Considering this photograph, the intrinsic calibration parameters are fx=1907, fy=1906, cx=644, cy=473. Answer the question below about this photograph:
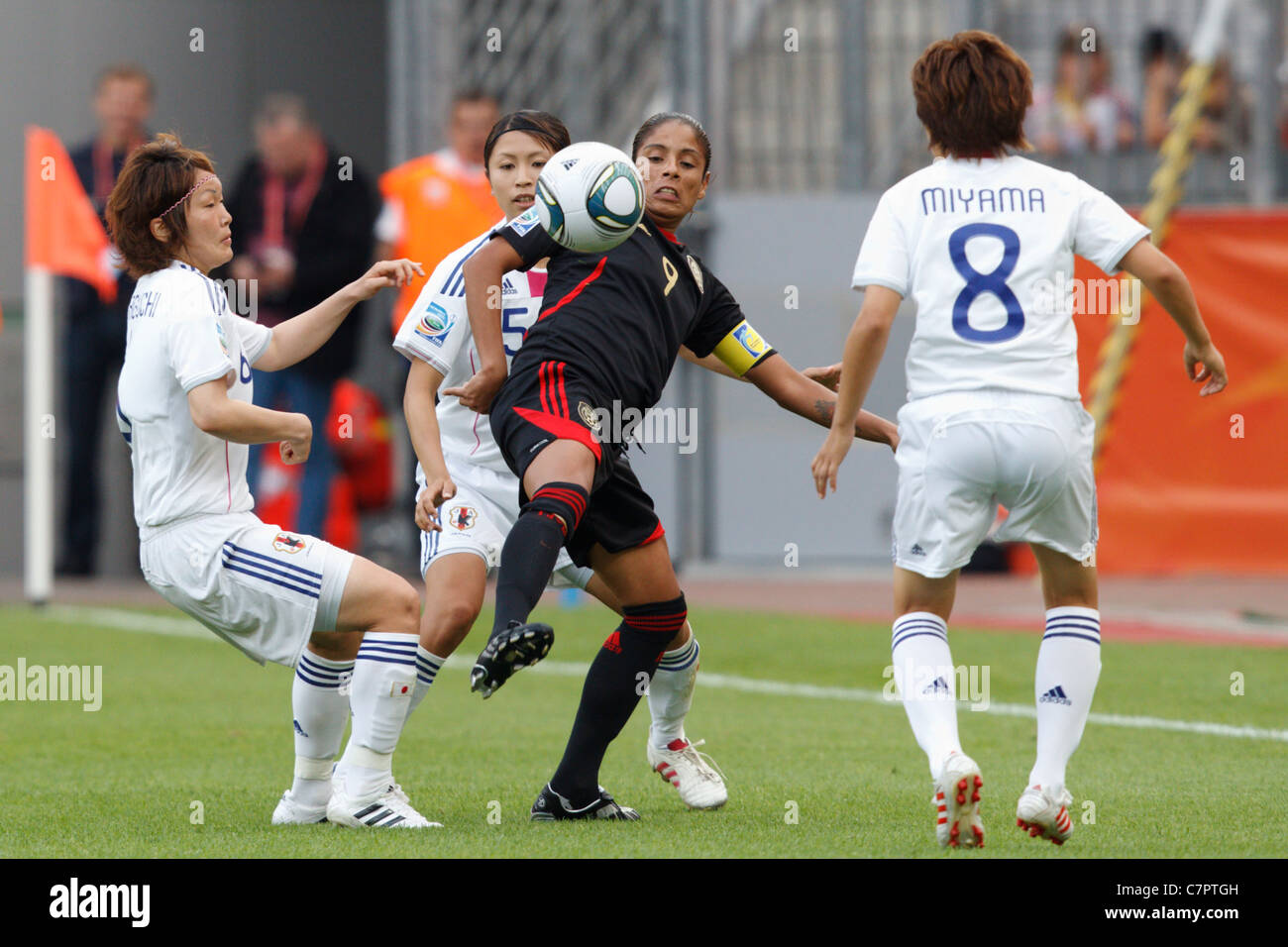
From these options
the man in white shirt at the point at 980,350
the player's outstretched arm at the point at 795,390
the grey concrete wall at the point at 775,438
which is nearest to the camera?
the man in white shirt at the point at 980,350

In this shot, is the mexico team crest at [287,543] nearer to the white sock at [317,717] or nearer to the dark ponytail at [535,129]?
the white sock at [317,717]

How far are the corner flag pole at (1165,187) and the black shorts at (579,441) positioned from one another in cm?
793

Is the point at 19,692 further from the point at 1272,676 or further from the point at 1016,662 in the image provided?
the point at 1272,676

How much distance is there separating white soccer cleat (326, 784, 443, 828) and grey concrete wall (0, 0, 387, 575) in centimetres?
1032

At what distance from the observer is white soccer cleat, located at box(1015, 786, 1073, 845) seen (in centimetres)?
444

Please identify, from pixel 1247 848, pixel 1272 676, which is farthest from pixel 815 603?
pixel 1247 848

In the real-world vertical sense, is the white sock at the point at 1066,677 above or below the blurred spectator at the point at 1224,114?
below

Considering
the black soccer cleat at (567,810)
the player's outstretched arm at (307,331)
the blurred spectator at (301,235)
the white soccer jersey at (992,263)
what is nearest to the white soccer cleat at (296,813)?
the black soccer cleat at (567,810)

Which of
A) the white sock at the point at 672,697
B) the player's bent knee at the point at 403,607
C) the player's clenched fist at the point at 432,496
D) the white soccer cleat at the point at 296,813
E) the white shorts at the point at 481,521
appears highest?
the player's clenched fist at the point at 432,496

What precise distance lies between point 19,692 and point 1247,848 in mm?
5648

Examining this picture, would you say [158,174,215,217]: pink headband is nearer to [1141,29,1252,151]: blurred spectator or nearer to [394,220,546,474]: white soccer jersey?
[394,220,546,474]: white soccer jersey

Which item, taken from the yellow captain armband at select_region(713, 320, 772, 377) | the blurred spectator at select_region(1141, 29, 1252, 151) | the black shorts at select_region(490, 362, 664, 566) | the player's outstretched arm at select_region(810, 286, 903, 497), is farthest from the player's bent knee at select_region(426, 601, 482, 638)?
the blurred spectator at select_region(1141, 29, 1252, 151)

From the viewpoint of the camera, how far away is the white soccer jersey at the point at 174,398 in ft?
15.9
